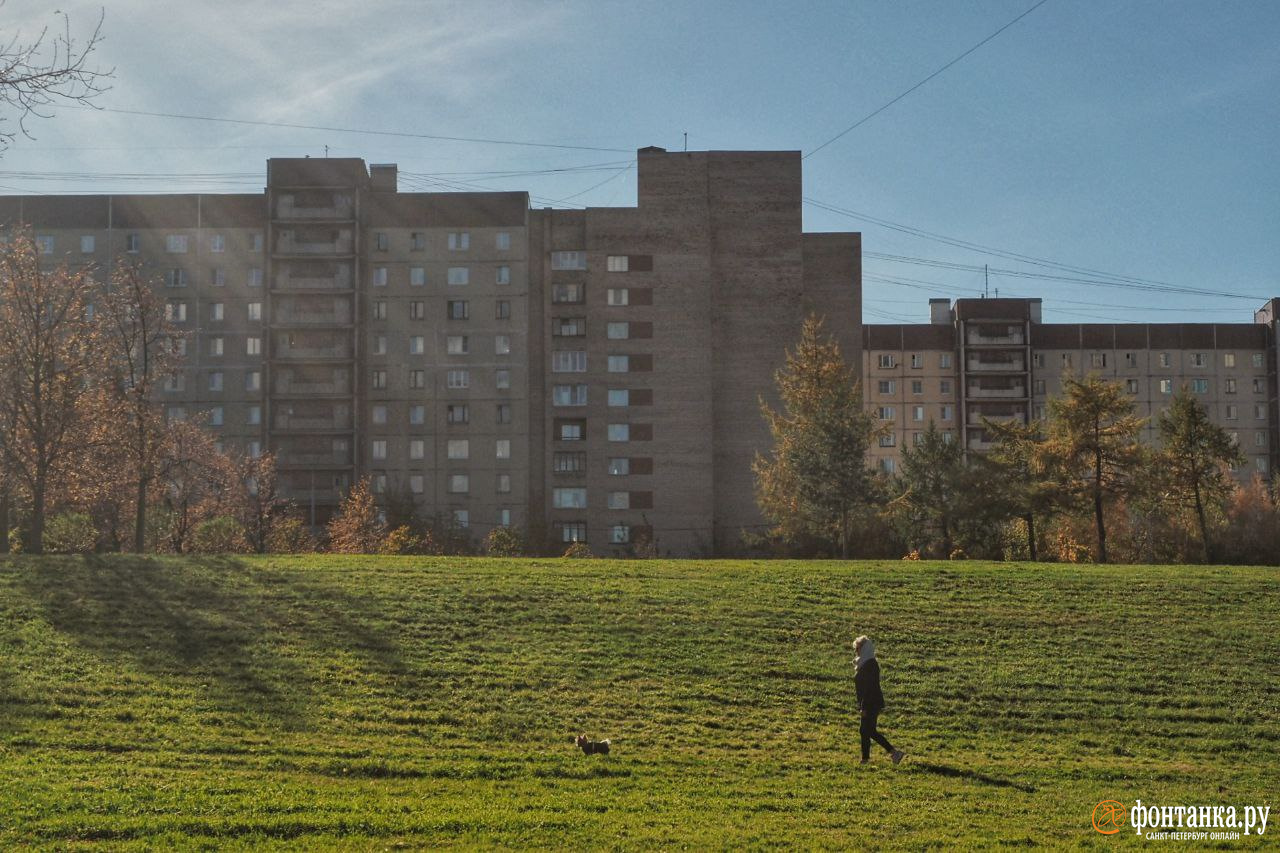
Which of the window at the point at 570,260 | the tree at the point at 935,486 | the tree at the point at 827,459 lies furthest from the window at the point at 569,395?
the tree at the point at 827,459

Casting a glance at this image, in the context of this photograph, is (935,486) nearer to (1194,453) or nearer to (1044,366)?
(1194,453)

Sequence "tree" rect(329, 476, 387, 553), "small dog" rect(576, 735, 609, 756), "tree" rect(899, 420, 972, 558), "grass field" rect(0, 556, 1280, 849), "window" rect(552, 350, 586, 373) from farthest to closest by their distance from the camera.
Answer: "window" rect(552, 350, 586, 373)
"tree" rect(329, 476, 387, 553)
"tree" rect(899, 420, 972, 558)
"small dog" rect(576, 735, 609, 756)
"grass field" rect(0, 556, 1280, 849)

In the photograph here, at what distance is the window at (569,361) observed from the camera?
85.1 meters

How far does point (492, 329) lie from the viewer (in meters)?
85.9

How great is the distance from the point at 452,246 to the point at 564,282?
8446mm

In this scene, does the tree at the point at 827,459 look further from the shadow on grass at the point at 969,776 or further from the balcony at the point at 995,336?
the balcony at the point at 995,336

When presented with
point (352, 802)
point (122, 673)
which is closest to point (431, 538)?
point (122, 673)

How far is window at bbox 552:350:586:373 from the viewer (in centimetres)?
8506

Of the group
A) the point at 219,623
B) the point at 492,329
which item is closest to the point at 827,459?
the point at 219,623

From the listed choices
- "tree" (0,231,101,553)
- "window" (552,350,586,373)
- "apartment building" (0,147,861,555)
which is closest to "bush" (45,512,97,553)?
"tree" (0,231,101,553)

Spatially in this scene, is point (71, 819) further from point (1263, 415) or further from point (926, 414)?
point (1263, 415)

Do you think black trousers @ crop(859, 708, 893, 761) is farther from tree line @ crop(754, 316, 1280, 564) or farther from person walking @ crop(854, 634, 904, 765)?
tree line @ crop(754, 316, 1280, 564)

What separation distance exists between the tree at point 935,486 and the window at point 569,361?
28.9 meters

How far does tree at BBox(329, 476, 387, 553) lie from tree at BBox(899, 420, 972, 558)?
25.7m
